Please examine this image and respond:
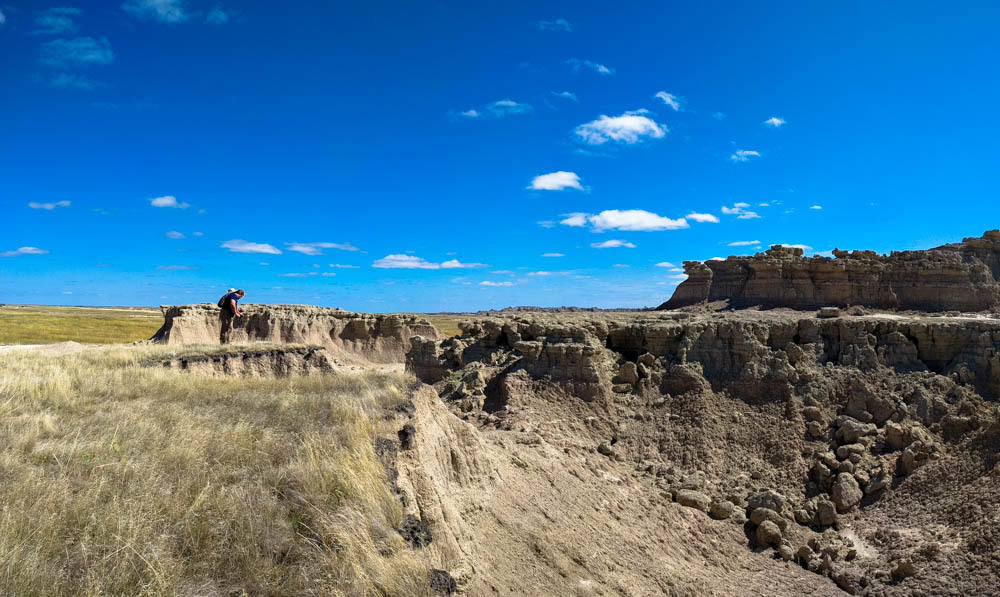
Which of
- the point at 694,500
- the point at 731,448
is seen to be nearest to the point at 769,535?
the point at 694,500

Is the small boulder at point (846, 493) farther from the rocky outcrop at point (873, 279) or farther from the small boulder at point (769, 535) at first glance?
the rocky outcrop at point (873, 279)

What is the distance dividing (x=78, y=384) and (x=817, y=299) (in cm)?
2164

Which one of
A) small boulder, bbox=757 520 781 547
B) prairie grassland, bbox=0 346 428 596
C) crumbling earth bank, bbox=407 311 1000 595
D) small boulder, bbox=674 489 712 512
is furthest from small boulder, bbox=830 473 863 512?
prairie grassland, bbox=0 346 428 596

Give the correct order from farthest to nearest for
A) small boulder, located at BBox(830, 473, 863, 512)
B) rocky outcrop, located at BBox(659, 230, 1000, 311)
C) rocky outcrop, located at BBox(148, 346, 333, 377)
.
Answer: rocky outcrop, located at BBox(659, 230, 1000, 311) < rocky outcrop, located at BBox(148, 346, 333, 377) < small boulder, located at BBox(830, 473, 863, 512)

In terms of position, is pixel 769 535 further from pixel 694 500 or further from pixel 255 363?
pixel 255 363

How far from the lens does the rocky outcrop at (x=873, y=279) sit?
18.8 m

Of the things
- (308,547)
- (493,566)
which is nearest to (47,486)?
(308,547)

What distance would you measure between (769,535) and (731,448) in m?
2.63

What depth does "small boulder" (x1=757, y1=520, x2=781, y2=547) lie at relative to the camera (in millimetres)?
9602

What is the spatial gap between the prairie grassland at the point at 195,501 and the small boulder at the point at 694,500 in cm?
658

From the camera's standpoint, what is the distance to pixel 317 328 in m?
34.6

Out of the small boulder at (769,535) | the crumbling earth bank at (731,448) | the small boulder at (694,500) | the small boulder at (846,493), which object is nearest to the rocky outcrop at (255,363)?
Answer: the crumbling earth bank at (731,448)

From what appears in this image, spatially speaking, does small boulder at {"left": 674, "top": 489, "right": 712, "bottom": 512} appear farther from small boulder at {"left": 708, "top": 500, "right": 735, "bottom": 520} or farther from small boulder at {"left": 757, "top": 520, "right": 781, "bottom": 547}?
small boulder at {"left": 757, "top": 520, "right": 781, "bottom": 547}

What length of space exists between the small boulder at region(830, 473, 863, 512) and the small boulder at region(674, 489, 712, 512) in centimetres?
250
